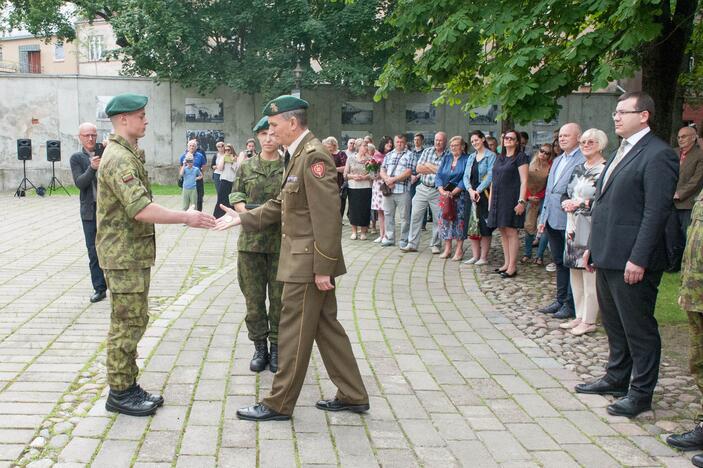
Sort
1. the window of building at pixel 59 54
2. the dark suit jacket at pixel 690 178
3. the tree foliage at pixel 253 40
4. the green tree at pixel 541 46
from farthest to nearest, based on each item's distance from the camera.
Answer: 1. the window of building at pixel 59 54
2. the tree foliage at pixel 253 40
3. the dark suit jacket at pixel 690 178
4. the green tree at pixel 541 46

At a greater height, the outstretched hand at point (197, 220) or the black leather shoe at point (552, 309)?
the outstretched hand at point (197, 220)

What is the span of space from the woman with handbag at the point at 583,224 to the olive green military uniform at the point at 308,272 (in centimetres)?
299

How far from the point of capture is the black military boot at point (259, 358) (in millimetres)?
5912

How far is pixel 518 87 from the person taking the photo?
28.9ft

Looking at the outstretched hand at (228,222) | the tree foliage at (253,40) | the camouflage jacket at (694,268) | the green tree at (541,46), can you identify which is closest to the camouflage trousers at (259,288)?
the outstretched hand at (228,222)

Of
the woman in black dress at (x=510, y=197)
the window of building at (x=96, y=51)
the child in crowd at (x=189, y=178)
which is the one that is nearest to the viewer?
the woman in black dress at (x=510, y=197)

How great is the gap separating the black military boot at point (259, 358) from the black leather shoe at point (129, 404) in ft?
3.62

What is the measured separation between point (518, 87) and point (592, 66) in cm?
102

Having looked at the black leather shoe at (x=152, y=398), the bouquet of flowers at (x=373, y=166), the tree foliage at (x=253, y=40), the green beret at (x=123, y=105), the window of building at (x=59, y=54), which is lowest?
the black leather shoe at (x=152, y=398)

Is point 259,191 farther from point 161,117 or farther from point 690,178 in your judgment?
point 161,117

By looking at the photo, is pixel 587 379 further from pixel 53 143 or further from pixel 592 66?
pixel 53 143

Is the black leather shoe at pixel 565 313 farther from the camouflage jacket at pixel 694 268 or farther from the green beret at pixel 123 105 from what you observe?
the green beret at pixel 123 105

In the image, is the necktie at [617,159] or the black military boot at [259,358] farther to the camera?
the black military boot at [259,358]

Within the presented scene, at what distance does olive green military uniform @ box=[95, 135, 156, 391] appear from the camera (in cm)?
489
